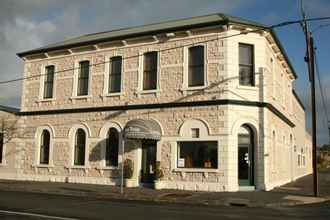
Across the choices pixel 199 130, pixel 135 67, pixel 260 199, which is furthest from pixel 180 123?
pixel 260 199

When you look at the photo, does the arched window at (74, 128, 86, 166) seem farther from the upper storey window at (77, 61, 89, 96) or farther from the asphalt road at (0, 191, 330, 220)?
the asphalt road at (0, 191, 330, 220)

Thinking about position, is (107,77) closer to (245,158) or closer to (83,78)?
(83,78)

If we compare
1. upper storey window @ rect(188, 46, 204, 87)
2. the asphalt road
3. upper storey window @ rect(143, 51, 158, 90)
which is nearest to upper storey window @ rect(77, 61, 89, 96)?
upper storey window @ rect(143, 51, 158, 90)

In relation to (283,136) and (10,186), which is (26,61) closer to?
(10,186)

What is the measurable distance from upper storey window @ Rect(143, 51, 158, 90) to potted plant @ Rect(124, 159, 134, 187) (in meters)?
4.31

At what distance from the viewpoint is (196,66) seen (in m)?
21.9

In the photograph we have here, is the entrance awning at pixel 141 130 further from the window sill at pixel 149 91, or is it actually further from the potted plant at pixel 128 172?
the potted plant at pixel 128 172

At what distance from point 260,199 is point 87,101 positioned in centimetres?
1243

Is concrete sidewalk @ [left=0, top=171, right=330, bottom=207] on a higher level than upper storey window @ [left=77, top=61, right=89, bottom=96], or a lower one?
lower

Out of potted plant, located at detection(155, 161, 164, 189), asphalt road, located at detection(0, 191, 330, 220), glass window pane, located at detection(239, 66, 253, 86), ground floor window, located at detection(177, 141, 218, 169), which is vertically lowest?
asphalt road, located at detection(0, 191, 330, 220)

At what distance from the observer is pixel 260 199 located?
671 inches

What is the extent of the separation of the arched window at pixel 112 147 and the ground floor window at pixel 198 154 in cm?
405

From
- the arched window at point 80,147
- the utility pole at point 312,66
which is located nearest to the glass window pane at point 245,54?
the utility pole at point 312,66

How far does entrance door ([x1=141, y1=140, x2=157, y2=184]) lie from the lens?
22391 millimetres
